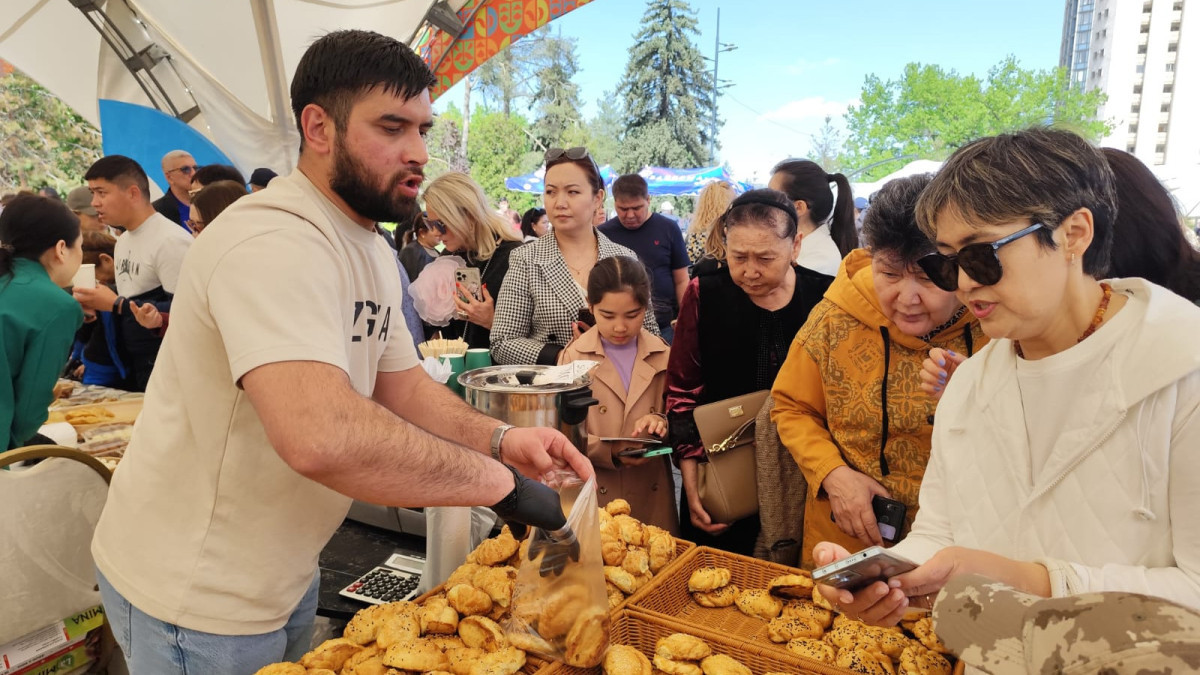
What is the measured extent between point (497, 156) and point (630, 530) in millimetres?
31984

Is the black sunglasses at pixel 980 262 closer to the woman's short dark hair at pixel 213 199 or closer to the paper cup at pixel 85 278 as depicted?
the woman's short dark hair at pixel 213 199

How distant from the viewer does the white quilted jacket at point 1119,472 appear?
112 cm

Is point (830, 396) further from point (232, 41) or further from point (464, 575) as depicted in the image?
point (232, 41)

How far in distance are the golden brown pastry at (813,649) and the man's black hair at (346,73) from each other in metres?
1.39

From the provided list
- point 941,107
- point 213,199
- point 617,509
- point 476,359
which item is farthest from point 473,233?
point 941,107

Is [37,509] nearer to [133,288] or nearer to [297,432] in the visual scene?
[297,432]

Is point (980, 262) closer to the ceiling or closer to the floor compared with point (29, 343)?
closer to the ceiling

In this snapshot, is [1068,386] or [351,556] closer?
[1068,386]

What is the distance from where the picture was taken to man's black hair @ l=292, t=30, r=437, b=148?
1.37 meters

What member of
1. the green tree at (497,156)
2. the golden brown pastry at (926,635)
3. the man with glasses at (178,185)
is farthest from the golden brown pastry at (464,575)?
the green tree at (497,156)

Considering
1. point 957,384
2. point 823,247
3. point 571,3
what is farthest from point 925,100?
point 957,384

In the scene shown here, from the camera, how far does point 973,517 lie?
1445 millimetres

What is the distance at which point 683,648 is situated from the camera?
4.76 ft

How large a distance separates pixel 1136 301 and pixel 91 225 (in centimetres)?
739
